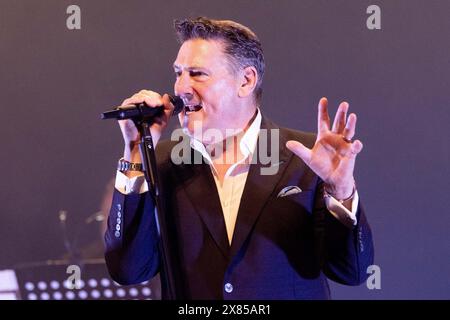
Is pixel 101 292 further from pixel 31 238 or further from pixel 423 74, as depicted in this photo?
pixel 423 74

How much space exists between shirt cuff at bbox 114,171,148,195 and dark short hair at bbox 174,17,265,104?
45cm

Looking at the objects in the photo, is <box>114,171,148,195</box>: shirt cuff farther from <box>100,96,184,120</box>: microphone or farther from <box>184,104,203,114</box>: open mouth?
<box>184,104,203,114</box>: open mouth

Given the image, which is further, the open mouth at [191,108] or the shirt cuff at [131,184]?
the open mouth at [191,108]

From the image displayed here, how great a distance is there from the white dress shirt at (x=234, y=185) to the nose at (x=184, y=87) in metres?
0.12

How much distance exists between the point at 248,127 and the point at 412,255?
1.02 metres

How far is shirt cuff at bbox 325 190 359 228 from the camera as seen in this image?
1.60m

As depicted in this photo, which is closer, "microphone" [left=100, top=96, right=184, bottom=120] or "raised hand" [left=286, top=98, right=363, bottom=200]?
"microphone" [left=100, top=96, right=184, bottom=120]

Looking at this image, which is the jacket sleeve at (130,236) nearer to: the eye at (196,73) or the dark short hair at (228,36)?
the eye at (196,73)

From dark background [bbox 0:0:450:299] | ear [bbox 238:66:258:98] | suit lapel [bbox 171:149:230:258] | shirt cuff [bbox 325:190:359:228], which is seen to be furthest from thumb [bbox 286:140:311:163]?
dark background [bbox 0:0:450:299]

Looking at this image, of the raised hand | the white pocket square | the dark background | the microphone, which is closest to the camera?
the microphone

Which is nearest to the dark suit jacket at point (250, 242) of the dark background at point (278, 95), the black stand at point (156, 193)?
the black stand at point (156, 193)

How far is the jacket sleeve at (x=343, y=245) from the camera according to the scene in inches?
64.0

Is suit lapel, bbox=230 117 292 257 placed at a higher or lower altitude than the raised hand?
lower
